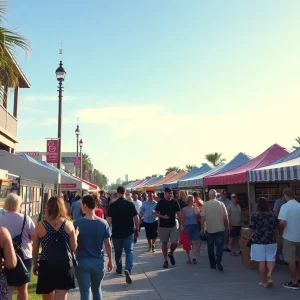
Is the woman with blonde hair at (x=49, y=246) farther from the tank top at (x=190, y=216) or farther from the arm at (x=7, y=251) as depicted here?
the tank top at (x=190, y=216)

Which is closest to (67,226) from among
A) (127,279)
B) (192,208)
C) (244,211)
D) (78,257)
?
(78,257)

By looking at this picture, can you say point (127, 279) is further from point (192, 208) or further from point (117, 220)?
point (192, 208)

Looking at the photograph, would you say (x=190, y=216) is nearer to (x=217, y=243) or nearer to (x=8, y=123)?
(x=217, y=243)

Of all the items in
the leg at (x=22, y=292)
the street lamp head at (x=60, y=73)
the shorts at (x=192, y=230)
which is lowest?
the leg at (x=22, y=292)

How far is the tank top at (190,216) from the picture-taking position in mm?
10227

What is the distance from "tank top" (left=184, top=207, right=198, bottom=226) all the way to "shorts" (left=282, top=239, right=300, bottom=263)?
3268 millimetres

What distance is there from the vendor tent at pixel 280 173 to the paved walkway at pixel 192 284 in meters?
2.07

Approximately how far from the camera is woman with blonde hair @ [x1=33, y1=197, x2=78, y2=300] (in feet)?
14.5

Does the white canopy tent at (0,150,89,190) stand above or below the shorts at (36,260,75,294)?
above

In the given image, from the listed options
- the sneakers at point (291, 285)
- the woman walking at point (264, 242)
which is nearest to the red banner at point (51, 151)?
the woman walking at point (264, 242)

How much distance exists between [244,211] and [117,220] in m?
8.54

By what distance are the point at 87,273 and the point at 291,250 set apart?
394 centimetres

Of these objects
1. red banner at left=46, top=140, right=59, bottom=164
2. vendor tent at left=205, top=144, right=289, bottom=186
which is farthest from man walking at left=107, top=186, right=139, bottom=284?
red banner at left=46, top=140, right=59, bottom=164

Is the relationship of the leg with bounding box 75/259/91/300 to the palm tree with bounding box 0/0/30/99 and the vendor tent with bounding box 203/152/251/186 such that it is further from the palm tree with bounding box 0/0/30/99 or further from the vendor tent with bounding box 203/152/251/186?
the vendor tent with bounding box 203/152/251/186
